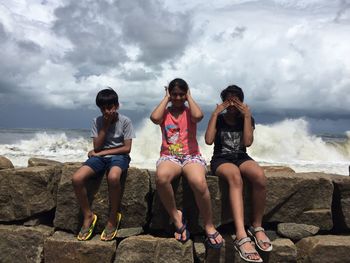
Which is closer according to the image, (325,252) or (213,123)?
(325,252)

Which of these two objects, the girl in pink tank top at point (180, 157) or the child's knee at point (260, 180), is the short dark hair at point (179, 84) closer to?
the girl in pink tank top at point (180, 157)

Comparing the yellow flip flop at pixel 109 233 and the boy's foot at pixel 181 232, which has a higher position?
the boy's foot at pixel 181 232

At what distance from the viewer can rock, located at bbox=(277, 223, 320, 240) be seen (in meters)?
4.46

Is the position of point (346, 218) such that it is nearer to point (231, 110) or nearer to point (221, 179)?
point (221, 179)

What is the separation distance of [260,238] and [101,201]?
1.83 meters

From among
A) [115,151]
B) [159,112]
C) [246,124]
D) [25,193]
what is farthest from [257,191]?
[25,193]

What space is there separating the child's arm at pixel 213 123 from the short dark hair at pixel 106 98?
3.80 feet

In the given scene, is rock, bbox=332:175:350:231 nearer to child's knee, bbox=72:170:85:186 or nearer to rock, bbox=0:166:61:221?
child's knee, bbox=72:170:85:186

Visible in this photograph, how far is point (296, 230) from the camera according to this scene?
446 centimetres

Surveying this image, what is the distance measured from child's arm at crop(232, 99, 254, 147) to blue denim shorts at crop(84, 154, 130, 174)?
143cm

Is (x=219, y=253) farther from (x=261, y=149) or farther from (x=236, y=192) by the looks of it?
(x=261, y=149)


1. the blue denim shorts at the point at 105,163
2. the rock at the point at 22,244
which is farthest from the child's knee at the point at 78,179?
the rock at the point at 22,244

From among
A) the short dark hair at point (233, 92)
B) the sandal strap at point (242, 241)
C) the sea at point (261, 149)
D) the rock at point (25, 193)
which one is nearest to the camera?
the sandal strap at point (242, 241)

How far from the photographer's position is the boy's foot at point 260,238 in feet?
13.6
